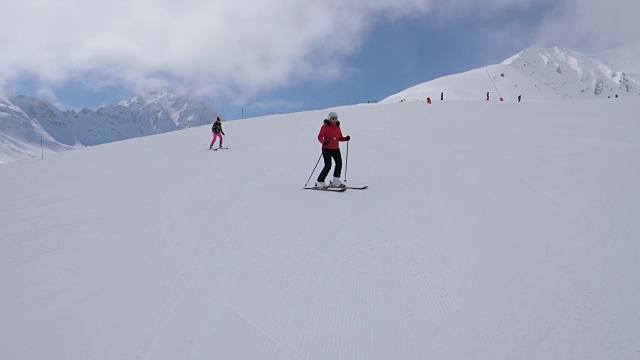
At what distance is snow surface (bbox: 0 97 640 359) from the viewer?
3.11 m

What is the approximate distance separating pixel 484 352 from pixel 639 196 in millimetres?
5497

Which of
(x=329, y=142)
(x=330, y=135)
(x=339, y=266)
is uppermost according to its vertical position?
(x=330, y=135)

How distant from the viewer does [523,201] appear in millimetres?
6453

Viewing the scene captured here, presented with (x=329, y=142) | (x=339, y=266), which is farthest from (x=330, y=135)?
(x=339, y=266)

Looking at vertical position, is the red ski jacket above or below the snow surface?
above

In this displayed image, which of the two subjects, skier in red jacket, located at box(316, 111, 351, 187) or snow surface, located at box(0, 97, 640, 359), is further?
skier in red jacket, located at box(316, 111, 351, 187)

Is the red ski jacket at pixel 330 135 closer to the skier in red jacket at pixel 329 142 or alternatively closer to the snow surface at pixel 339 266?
the skier in red jacket at pixel 329 142

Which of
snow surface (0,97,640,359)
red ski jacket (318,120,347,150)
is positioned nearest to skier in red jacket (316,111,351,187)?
red ski jacket (318,120,347,150)

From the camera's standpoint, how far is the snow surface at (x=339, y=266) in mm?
3113

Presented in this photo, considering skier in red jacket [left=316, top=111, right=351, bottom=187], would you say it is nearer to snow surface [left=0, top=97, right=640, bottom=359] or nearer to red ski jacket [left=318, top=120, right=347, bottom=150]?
red ski jacket [left=318, top=120, right=347, bottom=150]

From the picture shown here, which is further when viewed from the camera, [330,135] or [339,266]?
[330,135]

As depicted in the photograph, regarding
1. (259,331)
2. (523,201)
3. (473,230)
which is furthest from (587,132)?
(259,331)

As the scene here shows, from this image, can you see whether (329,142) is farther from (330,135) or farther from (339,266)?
(339,266)

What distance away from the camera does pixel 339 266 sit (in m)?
4.30
